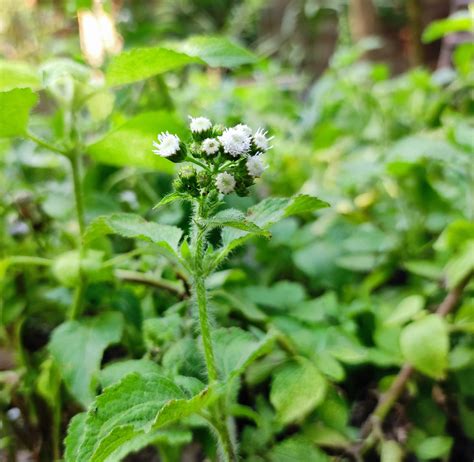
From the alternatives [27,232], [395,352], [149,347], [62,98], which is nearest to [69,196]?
[27,232]

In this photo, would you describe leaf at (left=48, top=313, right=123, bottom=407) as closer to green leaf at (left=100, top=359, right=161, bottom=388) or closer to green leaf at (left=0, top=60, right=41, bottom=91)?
green leaf at (left=100, top=359, right=161, bottom=388)

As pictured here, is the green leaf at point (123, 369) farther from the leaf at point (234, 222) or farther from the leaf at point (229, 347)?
the leaf at point (234, 222)

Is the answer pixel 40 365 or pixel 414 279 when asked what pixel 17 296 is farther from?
pixel 414 279

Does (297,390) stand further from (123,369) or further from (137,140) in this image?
(137,140)

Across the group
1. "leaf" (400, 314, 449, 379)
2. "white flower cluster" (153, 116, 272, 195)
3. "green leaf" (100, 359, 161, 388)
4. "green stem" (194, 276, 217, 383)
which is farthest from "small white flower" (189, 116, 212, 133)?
A: "leaf" (400, 314, 449, 379)

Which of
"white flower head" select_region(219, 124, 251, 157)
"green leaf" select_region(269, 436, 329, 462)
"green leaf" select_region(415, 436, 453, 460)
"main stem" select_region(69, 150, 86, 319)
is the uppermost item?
"main stem" select_region(69, 150, 86, 319)
